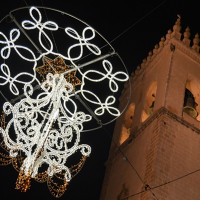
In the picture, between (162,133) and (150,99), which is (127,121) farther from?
(162,133)

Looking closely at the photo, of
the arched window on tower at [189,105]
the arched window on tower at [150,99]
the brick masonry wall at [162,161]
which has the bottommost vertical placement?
the brick masonry wall at [162,161]

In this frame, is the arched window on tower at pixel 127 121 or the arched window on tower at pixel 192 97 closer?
the arched window on tower at pixel 192 97

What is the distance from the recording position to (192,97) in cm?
1709

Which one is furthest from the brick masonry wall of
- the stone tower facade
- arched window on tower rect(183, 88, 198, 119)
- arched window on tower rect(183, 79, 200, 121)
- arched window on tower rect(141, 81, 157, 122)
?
arched window on tower rect(141, 81, 157, 122)

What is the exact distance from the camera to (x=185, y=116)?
1535 centimetres

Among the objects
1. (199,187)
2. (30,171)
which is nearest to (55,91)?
(30,171)

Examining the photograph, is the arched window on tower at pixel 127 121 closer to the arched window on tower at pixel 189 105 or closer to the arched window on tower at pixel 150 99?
the arched window on tower at pixel 150 99

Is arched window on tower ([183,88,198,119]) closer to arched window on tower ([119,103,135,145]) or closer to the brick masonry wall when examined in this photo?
the brick masonry wall

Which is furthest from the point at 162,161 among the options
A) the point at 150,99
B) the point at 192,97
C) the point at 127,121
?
the point at 127,121

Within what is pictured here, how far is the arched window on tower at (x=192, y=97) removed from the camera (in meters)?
16.0

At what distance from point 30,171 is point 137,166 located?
7.26 metres

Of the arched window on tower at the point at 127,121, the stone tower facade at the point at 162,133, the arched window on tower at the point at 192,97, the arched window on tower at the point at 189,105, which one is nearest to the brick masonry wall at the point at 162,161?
the stone tower facade at the point at 162,133

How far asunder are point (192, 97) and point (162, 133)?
140 inches

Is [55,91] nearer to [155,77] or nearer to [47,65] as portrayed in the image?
[47,65]
